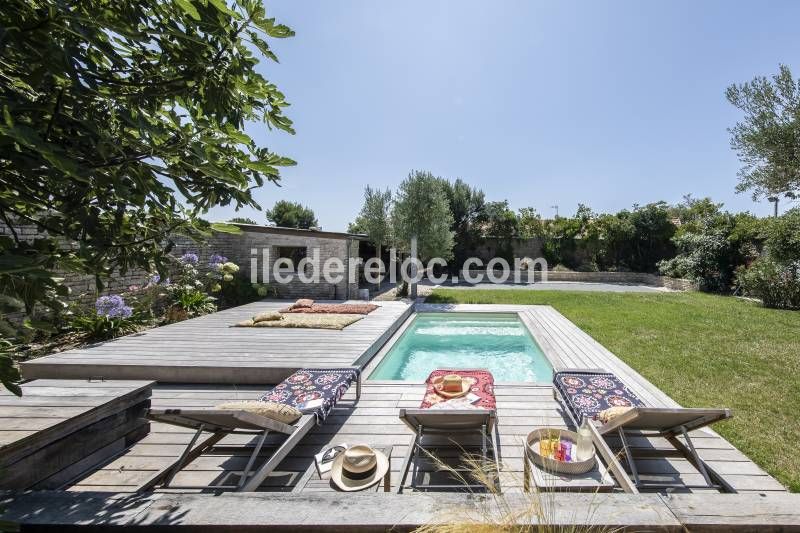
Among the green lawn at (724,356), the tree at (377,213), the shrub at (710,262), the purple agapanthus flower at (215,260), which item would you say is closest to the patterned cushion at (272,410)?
the green lawn at (724,356)

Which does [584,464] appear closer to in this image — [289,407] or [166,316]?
[289,407]

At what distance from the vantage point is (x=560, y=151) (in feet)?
56.9

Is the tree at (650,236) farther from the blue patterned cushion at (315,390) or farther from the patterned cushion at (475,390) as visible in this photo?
the blue patterned cushion at (315,390)

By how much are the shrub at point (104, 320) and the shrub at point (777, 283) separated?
18157mm

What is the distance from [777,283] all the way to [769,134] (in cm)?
565

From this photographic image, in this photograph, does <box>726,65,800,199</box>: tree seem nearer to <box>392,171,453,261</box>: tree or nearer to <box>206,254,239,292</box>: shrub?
<box>392,171,453,261</box>: tree

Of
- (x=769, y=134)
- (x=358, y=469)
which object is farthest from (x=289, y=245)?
(x=769, y=134)

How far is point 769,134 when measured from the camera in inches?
341

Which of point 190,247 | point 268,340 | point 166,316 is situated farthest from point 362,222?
point 268,340

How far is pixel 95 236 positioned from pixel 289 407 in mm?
2418

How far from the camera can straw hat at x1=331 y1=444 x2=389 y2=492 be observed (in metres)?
2.31

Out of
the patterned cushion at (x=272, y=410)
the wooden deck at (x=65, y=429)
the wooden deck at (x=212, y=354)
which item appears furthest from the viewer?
the wooden deck at (x=212, y=354)

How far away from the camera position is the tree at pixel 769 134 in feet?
27.9

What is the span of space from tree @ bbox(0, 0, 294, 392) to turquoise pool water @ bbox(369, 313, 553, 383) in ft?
15.8
